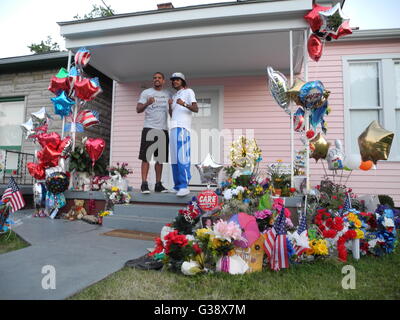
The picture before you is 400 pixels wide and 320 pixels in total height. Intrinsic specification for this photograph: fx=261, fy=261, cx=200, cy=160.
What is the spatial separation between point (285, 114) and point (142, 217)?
12.4ft

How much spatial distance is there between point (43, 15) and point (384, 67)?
832cm

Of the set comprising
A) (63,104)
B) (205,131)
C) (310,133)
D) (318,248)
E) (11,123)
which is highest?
(11,123)

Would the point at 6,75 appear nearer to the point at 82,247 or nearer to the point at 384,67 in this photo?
the point at 82,247

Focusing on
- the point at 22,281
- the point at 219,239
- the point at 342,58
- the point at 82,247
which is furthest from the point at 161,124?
the point at 342,58

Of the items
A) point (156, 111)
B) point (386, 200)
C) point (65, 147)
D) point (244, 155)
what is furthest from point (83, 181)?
point (386, 200)

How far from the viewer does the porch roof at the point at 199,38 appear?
12.7 ft

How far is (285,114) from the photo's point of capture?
5.68m

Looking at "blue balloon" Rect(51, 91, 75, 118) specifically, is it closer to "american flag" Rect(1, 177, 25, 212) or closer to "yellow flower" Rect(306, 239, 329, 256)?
"american flag" Rect(1, 177, 25, 212)

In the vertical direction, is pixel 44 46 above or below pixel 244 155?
above

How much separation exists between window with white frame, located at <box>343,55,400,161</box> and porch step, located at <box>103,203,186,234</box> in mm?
4067

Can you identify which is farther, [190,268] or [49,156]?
[49,156]

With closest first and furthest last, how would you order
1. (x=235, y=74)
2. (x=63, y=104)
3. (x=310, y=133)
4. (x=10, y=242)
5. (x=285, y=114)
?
(x=10, y=242) < (x=310, y=133) < (x=63, y=104) < (x=285, y=114) < (x=235, y=74)

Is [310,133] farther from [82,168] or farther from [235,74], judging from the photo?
[82,168]

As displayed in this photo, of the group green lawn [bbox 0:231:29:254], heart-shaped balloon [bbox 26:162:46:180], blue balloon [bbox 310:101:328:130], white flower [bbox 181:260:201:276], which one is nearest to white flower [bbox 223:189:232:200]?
white flower [bbox 181:260:201:276]
